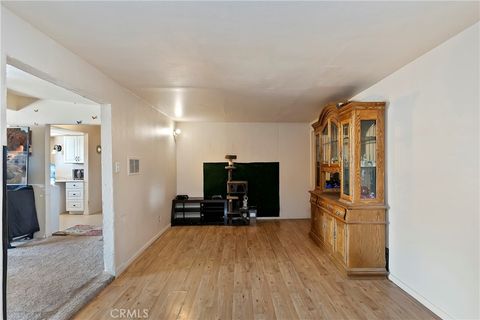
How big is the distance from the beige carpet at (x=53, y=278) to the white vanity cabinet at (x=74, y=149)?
3.35 meters

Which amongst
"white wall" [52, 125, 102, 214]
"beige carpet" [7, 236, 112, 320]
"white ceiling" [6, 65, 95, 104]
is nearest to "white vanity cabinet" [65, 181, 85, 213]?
"white wall" [52, 125, 102, 214]

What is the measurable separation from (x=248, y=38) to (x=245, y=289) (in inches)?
101

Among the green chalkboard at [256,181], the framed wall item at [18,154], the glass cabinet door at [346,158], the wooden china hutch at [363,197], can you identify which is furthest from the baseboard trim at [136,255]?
the glass cabinet door at [346,158]

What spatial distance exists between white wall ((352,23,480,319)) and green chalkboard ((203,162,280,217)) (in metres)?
3.57

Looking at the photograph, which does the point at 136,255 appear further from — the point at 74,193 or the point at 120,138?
the point at 74,193

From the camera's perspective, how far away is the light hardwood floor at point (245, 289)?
2.53 meters

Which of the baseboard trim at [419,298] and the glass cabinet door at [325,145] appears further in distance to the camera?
the glass cabinet door at [325,145]

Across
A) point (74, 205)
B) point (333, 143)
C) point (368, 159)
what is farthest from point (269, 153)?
point (74, 205)

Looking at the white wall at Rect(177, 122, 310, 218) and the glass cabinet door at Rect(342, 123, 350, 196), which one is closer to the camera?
the glass cabinet door at Rect(342, 123, 350, 196)

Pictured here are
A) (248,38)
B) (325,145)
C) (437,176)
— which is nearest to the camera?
(248,38)

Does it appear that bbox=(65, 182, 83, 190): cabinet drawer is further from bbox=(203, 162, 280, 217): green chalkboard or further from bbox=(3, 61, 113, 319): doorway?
bbox=(203, 162, 280, 217): green chalkboard

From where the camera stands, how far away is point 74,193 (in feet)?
23.9

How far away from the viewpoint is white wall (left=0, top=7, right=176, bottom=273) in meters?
1.96

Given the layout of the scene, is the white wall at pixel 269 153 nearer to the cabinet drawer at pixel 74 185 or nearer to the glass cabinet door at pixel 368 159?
the cabinet drawer at pixel 74 185
